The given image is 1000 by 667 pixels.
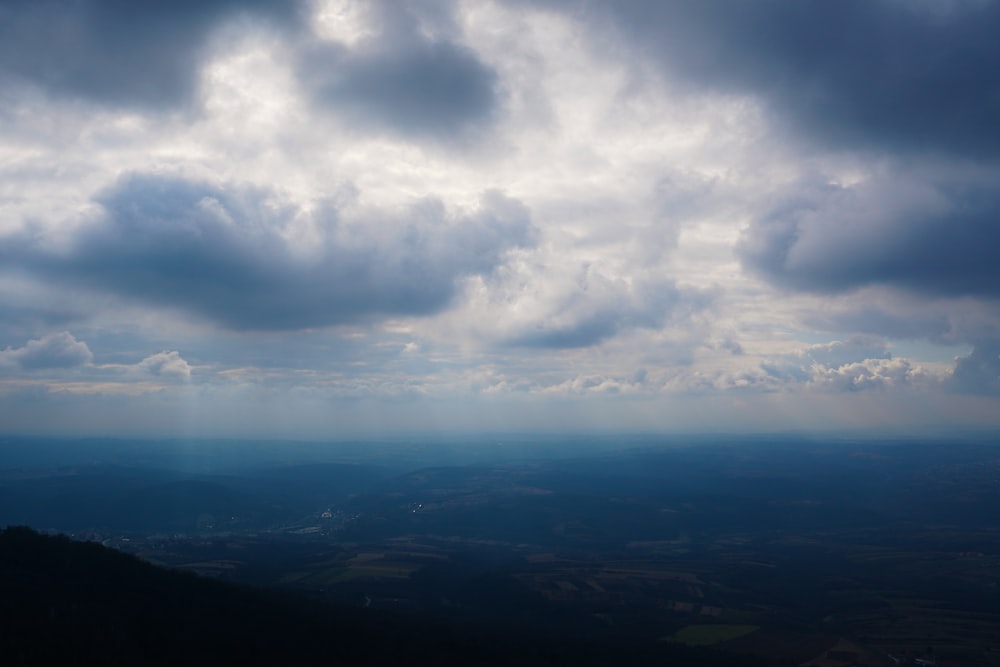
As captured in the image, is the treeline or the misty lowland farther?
the misty lowland

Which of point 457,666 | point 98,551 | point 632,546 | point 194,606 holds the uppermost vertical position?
point 98,551

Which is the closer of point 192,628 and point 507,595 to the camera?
point 192,628

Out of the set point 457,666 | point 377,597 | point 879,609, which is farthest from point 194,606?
point 879,609

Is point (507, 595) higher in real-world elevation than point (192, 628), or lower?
lower

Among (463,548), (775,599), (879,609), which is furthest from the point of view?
(463,548)

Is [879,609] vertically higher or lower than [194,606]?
lower

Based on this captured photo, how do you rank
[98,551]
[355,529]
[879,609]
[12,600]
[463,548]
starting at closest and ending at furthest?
[12,600], [98,551], [879,609], [463,548], [355,529]

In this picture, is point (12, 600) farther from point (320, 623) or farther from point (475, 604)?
point (475, 604)

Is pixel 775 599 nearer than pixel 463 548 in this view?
Yes

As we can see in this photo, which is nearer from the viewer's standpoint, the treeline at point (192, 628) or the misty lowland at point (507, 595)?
the treeline at point (192, 628)

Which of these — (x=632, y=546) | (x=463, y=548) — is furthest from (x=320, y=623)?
(x=632, y=546)
